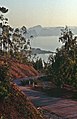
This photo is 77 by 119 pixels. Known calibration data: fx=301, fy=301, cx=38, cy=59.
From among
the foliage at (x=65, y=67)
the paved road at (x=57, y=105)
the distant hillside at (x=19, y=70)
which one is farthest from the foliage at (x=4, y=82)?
the distant hillside at (x=19, y=70)

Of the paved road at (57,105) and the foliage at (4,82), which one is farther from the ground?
the foliage at (4,82)

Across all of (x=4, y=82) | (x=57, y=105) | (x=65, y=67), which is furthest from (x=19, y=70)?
(x=4, y=82)

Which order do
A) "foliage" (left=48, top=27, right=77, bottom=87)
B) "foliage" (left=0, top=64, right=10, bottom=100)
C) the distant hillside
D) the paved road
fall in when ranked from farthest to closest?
the distant hillside, "foliage" (left=48, top=27, right=77, bottom=87), the paved road, "foliage" (left=0, top=64, right=10, bottom=100)

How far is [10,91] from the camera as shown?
1531 centimetres

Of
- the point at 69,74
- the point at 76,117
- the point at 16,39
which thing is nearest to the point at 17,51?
the point at 16,39

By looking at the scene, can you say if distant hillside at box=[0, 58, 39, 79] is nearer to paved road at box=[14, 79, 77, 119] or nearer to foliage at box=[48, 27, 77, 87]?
foliage at box=[48, 27, 77, 87]

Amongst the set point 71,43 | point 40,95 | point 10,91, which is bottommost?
point 40,95

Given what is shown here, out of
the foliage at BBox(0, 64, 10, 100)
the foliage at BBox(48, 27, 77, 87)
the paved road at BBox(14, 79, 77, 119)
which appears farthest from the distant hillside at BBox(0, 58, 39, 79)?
the foliage at BBox(0, 64, 10, 100)

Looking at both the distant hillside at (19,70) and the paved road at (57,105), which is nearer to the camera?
the paved road at (57,105)

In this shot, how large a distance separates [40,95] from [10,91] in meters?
12.5

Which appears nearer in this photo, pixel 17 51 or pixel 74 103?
pixel 74 103

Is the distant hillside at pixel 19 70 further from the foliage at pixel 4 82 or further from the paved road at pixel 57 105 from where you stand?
the foliage at pixel 4 82

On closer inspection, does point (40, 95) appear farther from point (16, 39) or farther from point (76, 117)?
point (16, 39)

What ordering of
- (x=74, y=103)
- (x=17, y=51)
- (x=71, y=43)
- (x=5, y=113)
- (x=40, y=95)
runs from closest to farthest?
1. (x=5, y=113)
2. (x=74, y=103)
3. (x=40, y=95)
4. (x=71, y=43)
5. (x=17, y=51)
